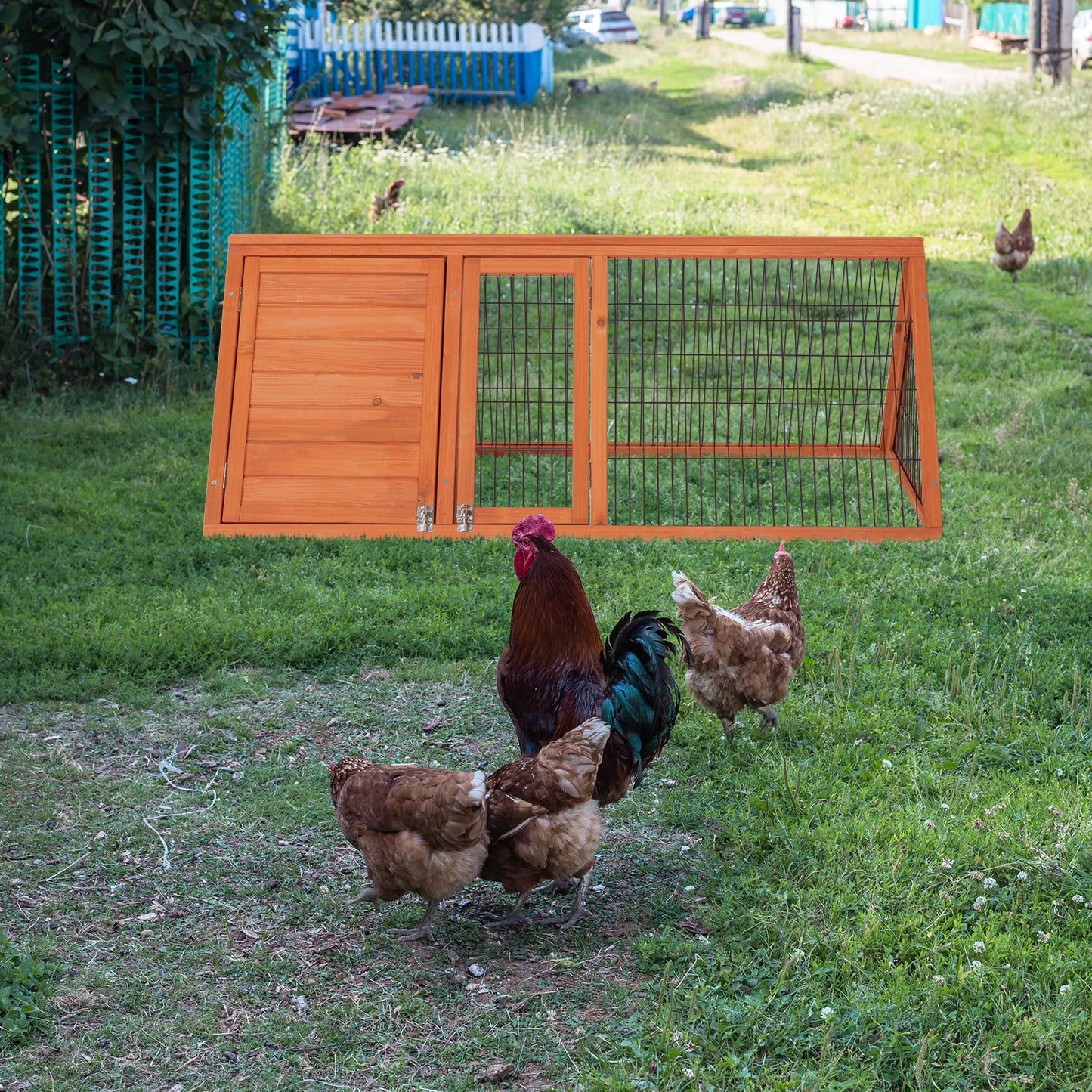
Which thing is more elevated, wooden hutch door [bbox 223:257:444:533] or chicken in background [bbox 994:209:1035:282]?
chicken in background [bbox 994:209:1035:282]

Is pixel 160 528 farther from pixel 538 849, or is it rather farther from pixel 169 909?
pixel 538 849

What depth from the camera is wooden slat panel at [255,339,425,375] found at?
22.6 feet

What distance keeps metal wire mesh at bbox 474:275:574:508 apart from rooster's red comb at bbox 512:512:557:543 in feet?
6.58

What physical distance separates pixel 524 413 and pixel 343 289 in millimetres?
2141

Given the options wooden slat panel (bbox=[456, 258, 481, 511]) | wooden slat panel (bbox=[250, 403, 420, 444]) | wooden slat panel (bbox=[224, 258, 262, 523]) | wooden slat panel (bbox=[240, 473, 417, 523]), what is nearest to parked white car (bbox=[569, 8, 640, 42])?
wooden slat panel (bbox=[456, 258, 481, 511])

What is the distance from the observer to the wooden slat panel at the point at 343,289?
6953mm

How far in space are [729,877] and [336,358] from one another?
13.8 ft

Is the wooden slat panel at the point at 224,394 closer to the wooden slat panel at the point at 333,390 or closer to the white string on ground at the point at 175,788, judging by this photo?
the wooden slat panel at the point at 333,390

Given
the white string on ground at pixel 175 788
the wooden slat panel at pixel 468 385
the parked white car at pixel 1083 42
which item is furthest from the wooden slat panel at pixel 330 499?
the parked white car at pixel 1083 42

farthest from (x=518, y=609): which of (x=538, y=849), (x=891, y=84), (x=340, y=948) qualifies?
(x=891, y=84)

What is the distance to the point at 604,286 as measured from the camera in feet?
22.5

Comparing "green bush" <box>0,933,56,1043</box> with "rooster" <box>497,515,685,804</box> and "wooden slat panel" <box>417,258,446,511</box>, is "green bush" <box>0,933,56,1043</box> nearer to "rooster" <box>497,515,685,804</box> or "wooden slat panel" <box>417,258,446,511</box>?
"rooster" <box>497,515,685,804</box>

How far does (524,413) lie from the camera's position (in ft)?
28.7

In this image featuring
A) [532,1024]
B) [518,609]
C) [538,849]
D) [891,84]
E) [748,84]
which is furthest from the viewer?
[748,84]
